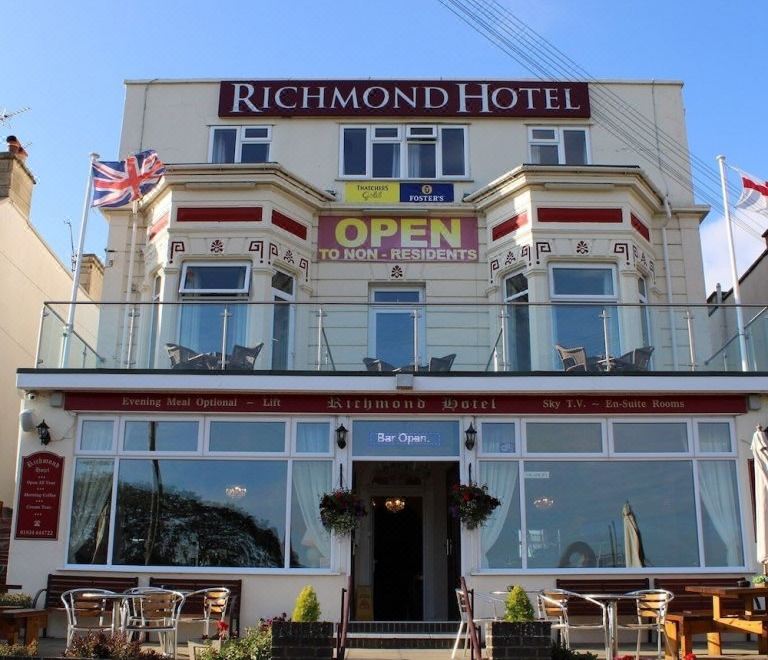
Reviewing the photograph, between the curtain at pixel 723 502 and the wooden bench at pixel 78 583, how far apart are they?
8.19m

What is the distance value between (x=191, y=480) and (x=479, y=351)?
15.1ft

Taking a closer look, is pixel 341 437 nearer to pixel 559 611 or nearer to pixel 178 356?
pixel 178 356

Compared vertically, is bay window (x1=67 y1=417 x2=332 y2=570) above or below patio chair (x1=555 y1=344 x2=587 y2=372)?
below

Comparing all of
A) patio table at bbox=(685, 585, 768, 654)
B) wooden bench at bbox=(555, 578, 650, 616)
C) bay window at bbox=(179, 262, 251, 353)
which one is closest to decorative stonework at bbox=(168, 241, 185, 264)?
bay window at bbox=(179, 262, 251, 353)

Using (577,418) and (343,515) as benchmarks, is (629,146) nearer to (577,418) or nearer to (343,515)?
(577,418)

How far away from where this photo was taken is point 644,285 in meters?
16.3

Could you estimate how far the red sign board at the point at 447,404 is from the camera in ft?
45.0

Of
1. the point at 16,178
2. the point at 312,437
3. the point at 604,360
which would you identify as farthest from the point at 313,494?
the point at 16,178

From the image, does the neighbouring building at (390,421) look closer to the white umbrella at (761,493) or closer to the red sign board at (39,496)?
the red sign board at (39,496)

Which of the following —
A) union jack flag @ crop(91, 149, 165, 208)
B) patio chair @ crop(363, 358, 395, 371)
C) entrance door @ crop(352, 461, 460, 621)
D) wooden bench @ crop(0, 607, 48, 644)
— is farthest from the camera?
union jack flag @ crop(91, 149, 165, 208)

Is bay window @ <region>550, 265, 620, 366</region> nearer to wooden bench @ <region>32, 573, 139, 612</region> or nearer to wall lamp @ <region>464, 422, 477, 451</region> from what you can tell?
wall lamp @ <region>464, 422, 477, 451</region>

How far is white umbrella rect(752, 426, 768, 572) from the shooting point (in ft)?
37.1

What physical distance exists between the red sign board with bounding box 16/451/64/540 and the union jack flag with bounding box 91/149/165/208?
4522 millimetres

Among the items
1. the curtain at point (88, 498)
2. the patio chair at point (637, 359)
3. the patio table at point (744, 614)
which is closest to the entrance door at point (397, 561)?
the patio chair at point (637, 359)
